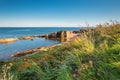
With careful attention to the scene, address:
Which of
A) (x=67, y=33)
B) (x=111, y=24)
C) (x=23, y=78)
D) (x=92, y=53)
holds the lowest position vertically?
(x=67, y=33)

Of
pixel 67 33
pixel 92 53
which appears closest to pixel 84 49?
pixel 92 53

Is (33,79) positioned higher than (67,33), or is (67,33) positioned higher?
(33,79)

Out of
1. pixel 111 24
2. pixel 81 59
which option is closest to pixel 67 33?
pixel 111 24

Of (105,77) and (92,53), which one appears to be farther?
(92,53)

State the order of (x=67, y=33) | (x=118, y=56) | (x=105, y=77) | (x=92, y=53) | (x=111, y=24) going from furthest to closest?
(x=67, y=33), (x=111, y=24), (x=92, y=53), (x=118, y=56), (x=105, y=77)

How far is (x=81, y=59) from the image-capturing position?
4.97 metres

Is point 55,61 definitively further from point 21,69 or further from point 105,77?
point 105,77

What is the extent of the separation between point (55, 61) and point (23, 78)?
3.25 feet

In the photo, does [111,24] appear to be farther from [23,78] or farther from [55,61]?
[23,78]

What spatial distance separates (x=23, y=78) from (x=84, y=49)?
70.5 inches

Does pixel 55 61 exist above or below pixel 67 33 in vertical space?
above

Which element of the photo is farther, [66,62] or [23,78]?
[23,78]

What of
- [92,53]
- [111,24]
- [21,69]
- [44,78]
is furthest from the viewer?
[111,24]

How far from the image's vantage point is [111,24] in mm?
7762
